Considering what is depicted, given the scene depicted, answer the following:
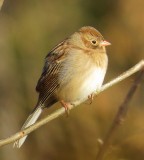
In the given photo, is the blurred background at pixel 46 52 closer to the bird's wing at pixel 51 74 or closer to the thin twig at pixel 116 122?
the bird's wing at pixel 51 74

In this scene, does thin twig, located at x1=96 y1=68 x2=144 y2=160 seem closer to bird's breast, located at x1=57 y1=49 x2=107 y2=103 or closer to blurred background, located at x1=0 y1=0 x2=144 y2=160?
bird's breast, located at x1=57 y1=49 x2=107 y2=103

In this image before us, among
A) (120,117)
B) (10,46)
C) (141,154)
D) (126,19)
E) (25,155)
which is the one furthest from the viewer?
(126,19)

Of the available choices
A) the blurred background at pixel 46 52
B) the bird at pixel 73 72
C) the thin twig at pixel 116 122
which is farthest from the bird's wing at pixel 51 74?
the thin twig at pixel 116 122

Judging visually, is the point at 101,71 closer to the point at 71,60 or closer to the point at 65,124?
the point at 71,60

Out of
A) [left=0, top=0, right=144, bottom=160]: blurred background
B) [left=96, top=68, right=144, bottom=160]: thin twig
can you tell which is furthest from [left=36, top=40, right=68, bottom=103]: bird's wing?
[left=96, top=68, right=144, bottom=160]: thin twig

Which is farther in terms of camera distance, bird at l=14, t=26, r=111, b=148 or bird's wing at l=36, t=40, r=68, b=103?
bird's wing at l=36, t=40, r=68, b=103

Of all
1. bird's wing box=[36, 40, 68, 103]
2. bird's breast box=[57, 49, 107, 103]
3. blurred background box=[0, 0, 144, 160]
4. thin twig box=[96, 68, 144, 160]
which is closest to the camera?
thin twig box=[96, 68, 144, 160]

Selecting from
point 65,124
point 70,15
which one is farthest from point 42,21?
point 65,124
